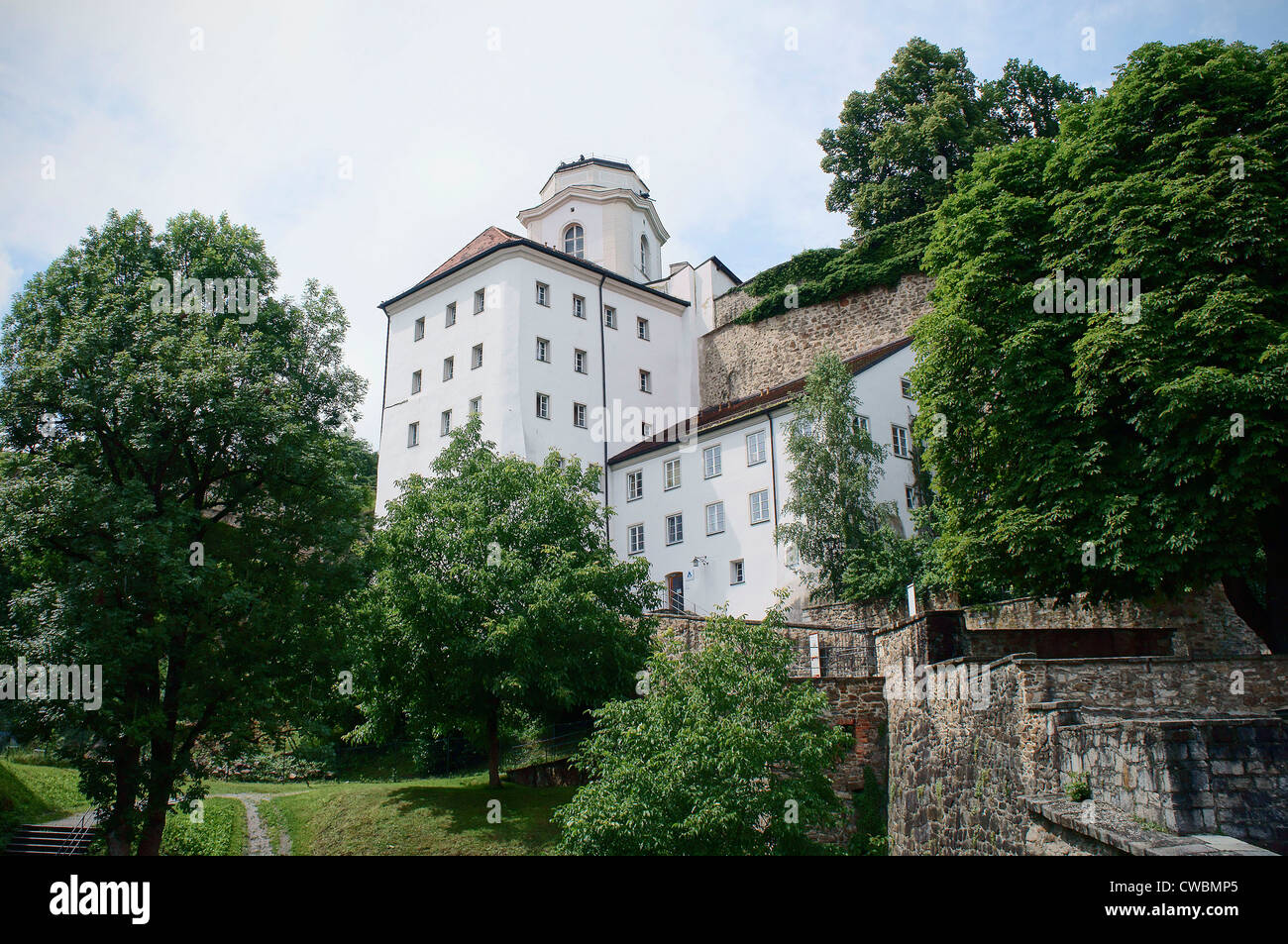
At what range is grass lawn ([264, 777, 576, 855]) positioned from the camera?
64.7 ft

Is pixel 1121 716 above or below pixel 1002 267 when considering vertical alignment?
below

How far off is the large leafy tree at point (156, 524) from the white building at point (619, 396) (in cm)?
1694

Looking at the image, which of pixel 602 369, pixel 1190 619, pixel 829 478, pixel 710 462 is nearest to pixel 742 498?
pixel 710 462

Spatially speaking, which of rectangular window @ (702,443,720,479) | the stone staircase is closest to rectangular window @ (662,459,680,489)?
rectangular window @ (702,443,720,479)

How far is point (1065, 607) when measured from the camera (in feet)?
71.9

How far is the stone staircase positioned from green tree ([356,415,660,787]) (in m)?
6.47

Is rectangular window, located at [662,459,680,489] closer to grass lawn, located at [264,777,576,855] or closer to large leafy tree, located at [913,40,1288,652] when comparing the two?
grass lawn, located at [264,777,576,855]

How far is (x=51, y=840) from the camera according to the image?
21734mm

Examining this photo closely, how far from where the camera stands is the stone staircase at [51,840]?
20.8m

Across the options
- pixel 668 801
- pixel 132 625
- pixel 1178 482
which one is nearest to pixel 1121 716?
pixel 1178 482
